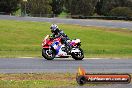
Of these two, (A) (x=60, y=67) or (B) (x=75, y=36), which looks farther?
(B) (x=75, y=36)

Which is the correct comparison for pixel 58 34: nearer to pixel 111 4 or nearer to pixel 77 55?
pixel 77 55

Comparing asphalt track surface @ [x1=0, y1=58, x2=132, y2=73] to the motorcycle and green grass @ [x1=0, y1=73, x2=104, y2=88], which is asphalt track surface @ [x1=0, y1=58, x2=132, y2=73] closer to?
green grass @ [x1=0, y1=73, x2=104, y2=88]

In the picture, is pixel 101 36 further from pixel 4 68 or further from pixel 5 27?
pixel 4 68

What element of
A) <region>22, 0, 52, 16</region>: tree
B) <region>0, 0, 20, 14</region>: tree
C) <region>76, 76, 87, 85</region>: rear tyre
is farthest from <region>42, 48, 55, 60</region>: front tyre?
<region>22, 0, 52, 16</region>: tree

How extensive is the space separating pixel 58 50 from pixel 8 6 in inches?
2343

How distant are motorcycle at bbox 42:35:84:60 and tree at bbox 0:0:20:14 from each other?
→ 190 feet

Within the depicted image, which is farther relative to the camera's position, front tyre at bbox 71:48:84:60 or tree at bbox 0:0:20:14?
tree at bbox 0:0:20:14

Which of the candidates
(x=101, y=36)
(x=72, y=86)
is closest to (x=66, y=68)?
(x=72, y=86)

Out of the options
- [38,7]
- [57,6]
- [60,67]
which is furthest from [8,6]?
[60,67]

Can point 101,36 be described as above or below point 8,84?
below

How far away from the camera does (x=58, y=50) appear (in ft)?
67.2

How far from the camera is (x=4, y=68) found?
51.5 feet

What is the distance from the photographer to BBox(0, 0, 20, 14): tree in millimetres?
77694

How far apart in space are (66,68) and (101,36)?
71.0 feet
